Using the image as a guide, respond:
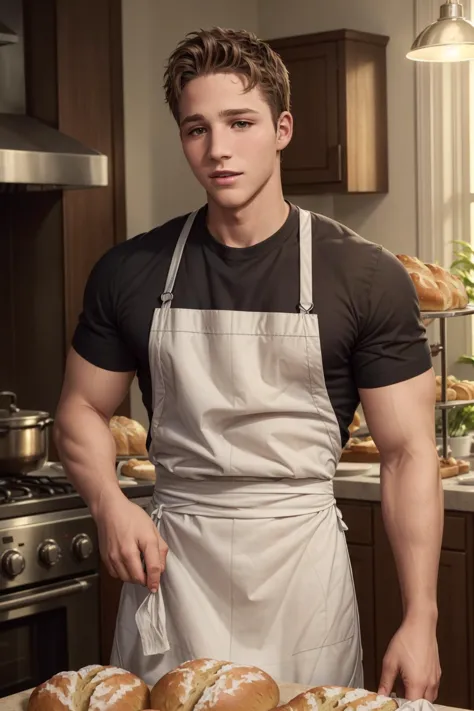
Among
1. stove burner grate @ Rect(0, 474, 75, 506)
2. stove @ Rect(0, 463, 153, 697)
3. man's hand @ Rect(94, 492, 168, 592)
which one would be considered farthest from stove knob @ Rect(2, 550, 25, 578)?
man's hand @ Rect(94, 492, 168, 592)

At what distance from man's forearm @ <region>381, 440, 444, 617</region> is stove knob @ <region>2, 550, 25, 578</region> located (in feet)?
4.66

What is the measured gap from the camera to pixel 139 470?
11.0 ft

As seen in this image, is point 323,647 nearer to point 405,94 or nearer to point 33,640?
point 33,640

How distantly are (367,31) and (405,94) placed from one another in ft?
0.97

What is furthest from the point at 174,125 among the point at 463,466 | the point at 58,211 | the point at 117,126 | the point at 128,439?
the point at 463,466

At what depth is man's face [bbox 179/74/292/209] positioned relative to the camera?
1743 millimetres

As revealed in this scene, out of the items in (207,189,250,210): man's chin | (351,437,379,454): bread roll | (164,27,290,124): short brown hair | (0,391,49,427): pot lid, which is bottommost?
(351,437,379,454): bread roll

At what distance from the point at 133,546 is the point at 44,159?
2.23m

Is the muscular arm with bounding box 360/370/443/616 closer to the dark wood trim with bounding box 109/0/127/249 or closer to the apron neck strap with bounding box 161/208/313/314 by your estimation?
the apron neck strap with bounding box 161/208/313/314

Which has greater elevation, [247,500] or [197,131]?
[197,131]

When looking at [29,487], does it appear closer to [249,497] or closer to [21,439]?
[21,439]

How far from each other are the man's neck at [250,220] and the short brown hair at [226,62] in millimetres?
135

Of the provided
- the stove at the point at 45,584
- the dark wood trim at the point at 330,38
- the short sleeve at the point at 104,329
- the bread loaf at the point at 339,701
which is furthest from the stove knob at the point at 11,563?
the dark wood trim at the point at 330,38

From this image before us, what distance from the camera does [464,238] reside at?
4750 millimetres
